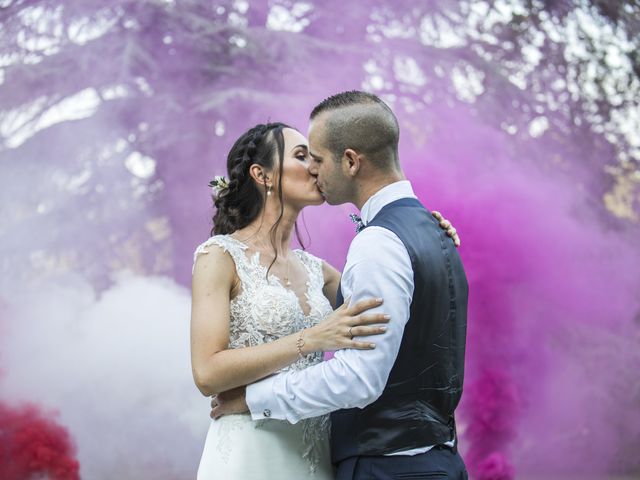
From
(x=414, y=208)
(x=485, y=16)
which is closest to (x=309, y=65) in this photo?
(x=485, y=16)

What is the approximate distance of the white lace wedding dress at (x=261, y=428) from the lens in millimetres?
2293

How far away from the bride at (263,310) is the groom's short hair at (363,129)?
0.31m

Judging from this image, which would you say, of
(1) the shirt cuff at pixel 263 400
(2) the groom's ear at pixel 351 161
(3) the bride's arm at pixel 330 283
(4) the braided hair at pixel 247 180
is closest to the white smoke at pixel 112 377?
(3) the bride's arm at pixel 330 283

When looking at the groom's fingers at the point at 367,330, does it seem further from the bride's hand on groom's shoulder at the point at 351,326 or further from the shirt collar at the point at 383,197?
the shirt collar at the point at 383,197

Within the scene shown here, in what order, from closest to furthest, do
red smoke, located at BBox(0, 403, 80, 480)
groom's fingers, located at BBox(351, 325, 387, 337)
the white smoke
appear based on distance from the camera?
groom's fingers, located at BBox(351, 325, 387, 337), red smoke, located at BBox(0, 403, 80, 480), the white smoke

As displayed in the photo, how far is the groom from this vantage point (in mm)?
1840

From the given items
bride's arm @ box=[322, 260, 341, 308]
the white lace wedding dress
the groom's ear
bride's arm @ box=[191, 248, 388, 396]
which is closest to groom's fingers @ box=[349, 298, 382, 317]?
bride's arm @ box=[191, 248, 388, 396]

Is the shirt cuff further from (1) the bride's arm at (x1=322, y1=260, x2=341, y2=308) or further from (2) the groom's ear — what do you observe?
(1) the bride's arm at (x1=322, y1=260, x2=341, y2=308)

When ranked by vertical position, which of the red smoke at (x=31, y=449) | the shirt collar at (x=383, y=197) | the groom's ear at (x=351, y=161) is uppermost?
the groom's ear at (x=351, y=161)

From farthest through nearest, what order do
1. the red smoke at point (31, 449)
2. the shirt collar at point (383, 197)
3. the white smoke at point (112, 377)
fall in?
the white smoke at point (112, 377)
the red smoke at point (31, 449)
the shirt collar at point (383, 197)

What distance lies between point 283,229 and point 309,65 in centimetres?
457

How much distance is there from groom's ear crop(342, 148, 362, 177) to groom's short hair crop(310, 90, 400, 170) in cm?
1

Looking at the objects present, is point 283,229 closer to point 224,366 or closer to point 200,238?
point 224,366

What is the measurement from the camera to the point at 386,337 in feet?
5.98
